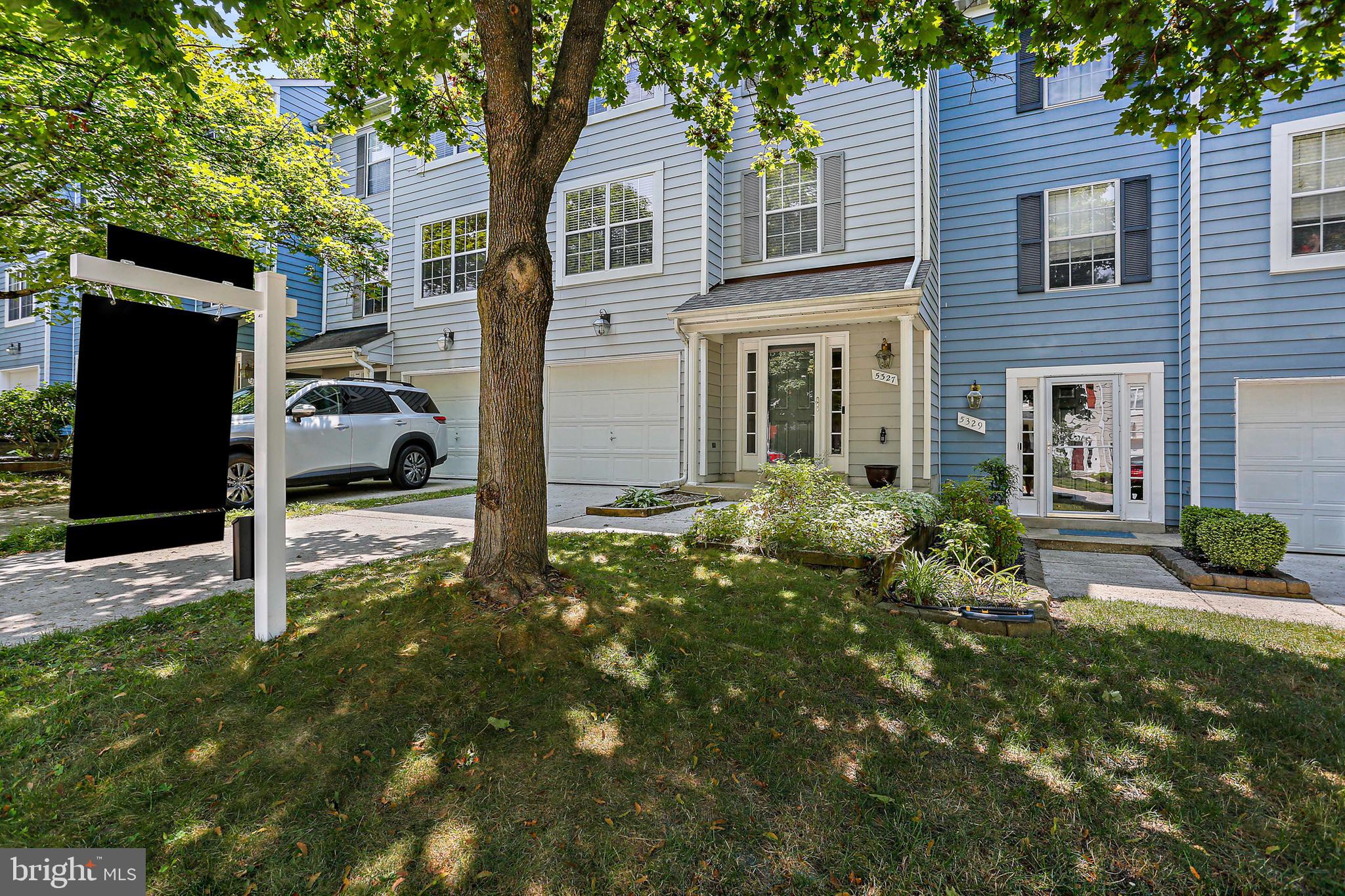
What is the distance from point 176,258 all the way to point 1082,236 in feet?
Answer: 32.1

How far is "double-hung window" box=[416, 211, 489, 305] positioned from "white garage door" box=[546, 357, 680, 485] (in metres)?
2.64

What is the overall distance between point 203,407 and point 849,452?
7.45 meters

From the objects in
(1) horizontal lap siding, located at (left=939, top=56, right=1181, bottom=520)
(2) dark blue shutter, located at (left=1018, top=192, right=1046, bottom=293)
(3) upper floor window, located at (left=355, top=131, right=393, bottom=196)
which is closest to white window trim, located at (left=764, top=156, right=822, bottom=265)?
(1) horizontal lap siding, located at (left=939, top=56, right=1181, bottom=520)

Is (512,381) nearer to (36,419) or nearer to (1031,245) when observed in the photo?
(1031,245)

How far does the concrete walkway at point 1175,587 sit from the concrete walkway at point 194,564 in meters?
3.55

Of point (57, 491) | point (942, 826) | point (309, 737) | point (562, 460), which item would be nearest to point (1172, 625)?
point (942, 826)

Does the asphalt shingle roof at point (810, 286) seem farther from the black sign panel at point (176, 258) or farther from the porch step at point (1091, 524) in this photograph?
the black sign panel at point (176, 258)

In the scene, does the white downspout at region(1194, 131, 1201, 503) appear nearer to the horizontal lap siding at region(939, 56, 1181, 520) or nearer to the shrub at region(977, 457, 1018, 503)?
the horizontal lap siding at region(939, 56, 1181, 520)

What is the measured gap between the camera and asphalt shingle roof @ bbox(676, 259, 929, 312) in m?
7.36

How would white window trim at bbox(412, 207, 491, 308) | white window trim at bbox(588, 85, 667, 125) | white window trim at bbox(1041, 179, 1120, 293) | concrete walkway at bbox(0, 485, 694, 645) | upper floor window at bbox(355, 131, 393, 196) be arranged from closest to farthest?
concrete walkway at bbox(0, 485, 694, 645)
white window trim at bbox(1041, 179, 1120, 293)
white window trim at bbox(588, 85, 667, 125)
white window trim at bbox(412, 207, 491, 308)
upper floor window at bbox(355, 131, 393, 196)

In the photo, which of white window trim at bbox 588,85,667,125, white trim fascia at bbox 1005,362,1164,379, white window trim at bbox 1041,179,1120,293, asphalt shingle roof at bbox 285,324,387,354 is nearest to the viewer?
white trim fascia at bbox 1005,362,1164,379

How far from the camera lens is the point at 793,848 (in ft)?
5.77

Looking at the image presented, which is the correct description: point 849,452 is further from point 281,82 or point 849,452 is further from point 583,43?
point 281,82

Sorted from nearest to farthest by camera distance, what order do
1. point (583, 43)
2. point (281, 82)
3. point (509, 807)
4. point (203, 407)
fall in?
point (509, 807) < point (203, 407) < point (583, 43) < point (281, 82)
